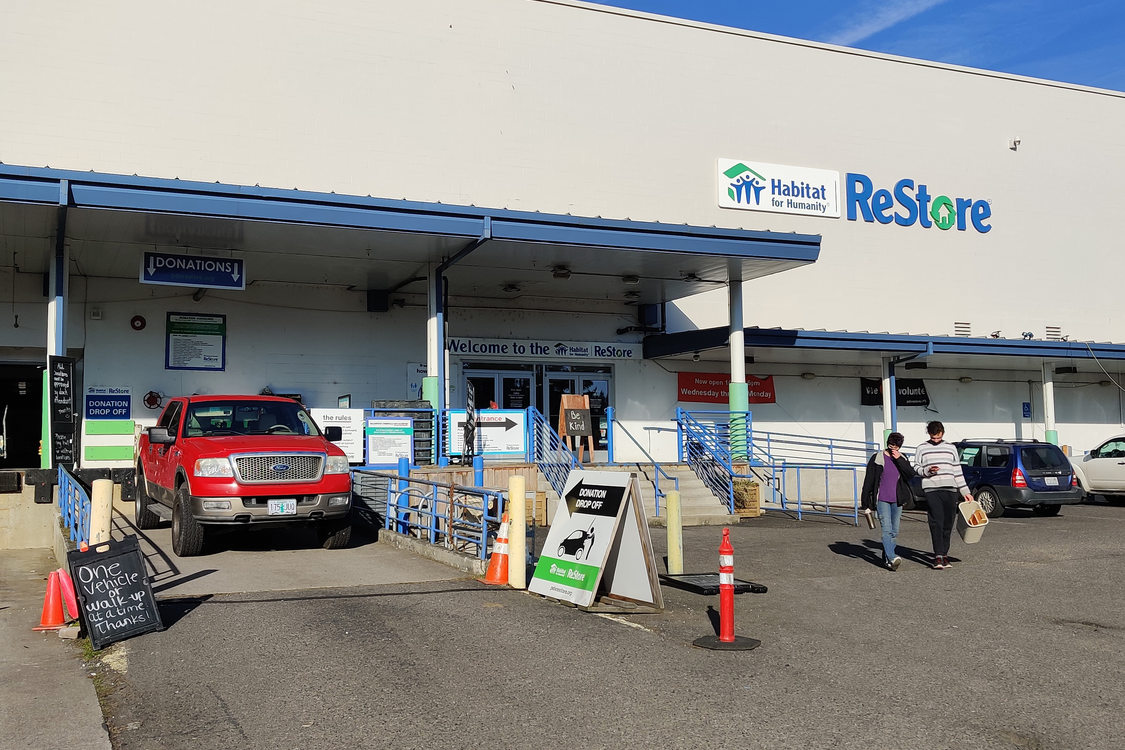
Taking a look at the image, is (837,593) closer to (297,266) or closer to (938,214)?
(297,266)

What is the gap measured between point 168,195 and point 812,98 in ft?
60.5

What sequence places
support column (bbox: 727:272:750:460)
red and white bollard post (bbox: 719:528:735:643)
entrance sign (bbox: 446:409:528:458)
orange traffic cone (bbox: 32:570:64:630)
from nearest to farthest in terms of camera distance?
1. red and white bollard post (bbox: 719:528:735:643)
2. orange traffic cone (bbox: 32:570:64:630)
3. entrance sign (bbox: 446:409:528:458)
4. support column (bbox: 727:272:750:460)

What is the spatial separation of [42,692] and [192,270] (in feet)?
42.0

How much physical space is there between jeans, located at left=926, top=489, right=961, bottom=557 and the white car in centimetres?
1185

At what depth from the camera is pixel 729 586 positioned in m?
7.50

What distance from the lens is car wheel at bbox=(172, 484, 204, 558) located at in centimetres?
1162

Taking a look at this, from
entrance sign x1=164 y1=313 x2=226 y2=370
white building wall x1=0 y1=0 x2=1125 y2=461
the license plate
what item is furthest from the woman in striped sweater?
entrance sign x1=164 y1=313 x2=226 y2=370

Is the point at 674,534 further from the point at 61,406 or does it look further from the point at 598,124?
the point at 598,124

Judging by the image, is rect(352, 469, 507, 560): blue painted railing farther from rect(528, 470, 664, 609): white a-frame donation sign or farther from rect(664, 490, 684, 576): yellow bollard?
rect(664, 490, 684, 576): yellow bollard

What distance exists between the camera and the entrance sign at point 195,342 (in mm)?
20516

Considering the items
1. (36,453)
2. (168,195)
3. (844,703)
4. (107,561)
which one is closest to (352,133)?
(168,195)

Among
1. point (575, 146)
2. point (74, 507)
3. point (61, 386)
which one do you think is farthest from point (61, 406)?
point (575, 146)

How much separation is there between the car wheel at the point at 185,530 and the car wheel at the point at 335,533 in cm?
154

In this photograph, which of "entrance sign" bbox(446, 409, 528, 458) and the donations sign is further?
the donations sign
